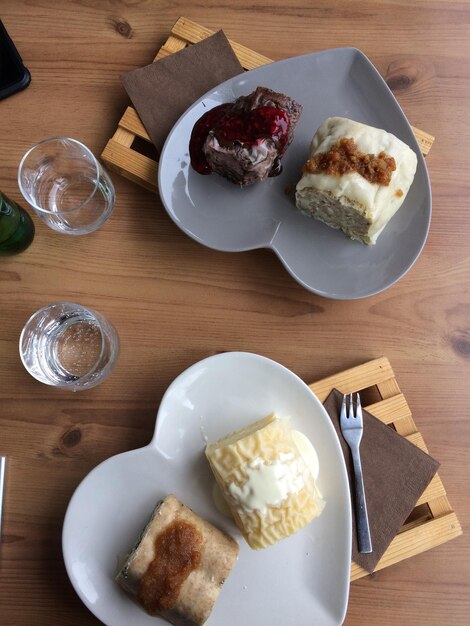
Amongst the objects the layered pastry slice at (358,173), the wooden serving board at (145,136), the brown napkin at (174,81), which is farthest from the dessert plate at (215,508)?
the brown napkin at (174,81)

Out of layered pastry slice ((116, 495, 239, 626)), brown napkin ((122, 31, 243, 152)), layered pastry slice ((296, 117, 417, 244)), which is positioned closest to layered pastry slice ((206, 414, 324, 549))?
layered pastry slice ((116, 495, 239, 626))

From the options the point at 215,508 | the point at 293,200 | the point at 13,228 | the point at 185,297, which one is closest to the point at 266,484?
the point at 215,508

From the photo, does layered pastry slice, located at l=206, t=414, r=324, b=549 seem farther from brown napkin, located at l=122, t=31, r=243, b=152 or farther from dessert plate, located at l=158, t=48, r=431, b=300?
brown napkin, located at l=122, t=31, r=243, b=152

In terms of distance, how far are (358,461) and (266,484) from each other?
0.97 ft

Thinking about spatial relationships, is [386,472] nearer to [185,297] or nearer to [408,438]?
[408,438]

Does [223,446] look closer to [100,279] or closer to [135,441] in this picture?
[135,441]

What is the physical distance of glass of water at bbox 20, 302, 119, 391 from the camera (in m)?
1.49

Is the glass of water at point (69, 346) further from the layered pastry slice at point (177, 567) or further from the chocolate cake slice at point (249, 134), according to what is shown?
the chocolate cake slice at point (249, 134)

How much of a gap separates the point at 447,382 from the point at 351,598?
61 centimetres

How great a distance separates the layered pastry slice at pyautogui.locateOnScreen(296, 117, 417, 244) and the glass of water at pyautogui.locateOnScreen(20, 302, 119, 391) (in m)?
0.62

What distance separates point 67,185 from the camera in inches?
62.3

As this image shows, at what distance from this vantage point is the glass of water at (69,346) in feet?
4.88

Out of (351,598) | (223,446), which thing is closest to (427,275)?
(223,446)

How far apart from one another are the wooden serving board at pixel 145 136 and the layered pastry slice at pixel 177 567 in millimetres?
817
